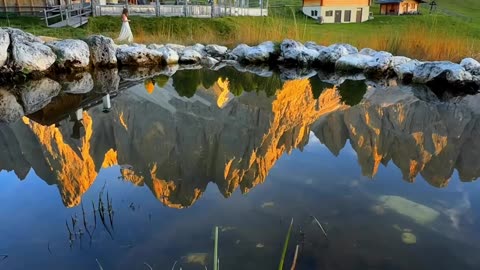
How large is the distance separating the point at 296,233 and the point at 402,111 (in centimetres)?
500

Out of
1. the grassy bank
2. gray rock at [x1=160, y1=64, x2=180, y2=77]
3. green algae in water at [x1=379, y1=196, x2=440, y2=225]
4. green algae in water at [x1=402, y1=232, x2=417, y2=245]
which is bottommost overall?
gray rock at [x1=160, y1=64, x2=180, y2=77]

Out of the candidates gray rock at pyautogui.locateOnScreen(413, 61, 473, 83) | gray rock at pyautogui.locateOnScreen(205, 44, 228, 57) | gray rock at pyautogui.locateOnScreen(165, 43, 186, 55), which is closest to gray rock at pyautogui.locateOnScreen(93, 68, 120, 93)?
gray rock at pyautogui.locateOnScreen(165, 43, 186, 55)

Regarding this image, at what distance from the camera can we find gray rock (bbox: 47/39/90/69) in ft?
37.9

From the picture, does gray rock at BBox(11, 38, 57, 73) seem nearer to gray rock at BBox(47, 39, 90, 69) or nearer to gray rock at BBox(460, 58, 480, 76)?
gray rock at BBox(47, 39, 90, 69)

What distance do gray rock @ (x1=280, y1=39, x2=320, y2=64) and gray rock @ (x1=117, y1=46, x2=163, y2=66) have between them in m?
4.45

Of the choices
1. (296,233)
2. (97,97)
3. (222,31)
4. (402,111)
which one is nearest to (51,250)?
(296,233)

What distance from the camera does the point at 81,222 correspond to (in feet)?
Answer: 12.1

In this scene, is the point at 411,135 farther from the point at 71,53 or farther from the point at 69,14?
the point at 69,14

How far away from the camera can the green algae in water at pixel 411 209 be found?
3898 millimetres

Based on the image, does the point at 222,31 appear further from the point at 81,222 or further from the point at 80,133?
the point at 81,222

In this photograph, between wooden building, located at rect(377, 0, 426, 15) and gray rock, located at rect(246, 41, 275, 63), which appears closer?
gray rock, located at rect(246, 41, 275, 63)

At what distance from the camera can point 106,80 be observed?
1058 centimetres

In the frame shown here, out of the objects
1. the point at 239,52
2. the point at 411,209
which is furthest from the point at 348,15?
the point at 411,209

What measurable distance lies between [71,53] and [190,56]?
389 cm
